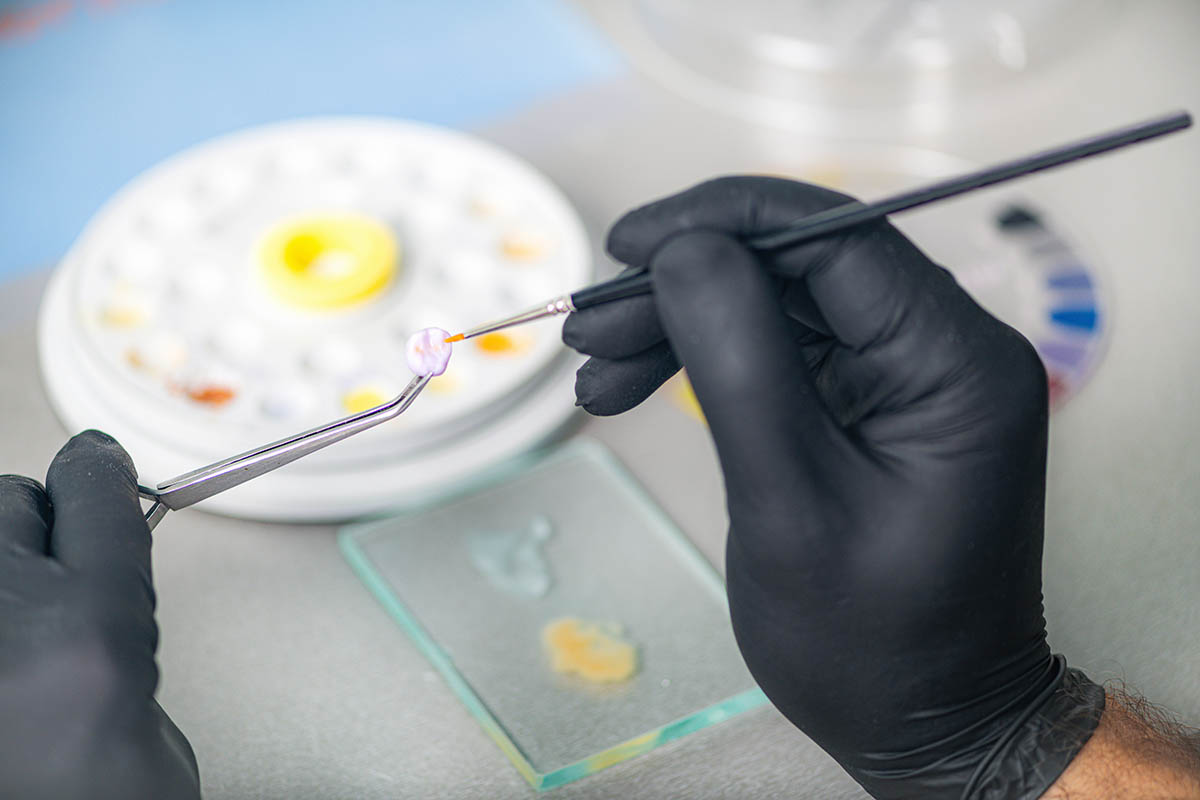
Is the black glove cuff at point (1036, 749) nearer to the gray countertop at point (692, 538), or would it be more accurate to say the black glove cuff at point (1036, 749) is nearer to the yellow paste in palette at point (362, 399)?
the gray countertop at point (692, 538)

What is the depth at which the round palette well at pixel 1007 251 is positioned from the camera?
1.36 meters

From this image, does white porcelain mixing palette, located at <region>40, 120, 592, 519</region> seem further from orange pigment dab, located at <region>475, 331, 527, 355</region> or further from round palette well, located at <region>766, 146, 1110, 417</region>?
round palette well, located at <region>766, 146, 1110, 417</region>

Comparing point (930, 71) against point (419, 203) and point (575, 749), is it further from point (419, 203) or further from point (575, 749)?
point (575, 749)

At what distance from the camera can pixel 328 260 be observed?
1.34 m

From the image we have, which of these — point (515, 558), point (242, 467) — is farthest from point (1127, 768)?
point (242, 467)

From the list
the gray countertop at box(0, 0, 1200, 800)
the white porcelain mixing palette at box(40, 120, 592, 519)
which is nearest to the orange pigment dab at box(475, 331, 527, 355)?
the white porcelain mixing palette at box(40, 120, 592, 519)

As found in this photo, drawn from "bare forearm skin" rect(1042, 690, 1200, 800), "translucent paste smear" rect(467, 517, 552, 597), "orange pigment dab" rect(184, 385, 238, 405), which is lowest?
"translucent paste smear" rect(467, 517, 552, 597)

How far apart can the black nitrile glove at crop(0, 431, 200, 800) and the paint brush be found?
318 mm

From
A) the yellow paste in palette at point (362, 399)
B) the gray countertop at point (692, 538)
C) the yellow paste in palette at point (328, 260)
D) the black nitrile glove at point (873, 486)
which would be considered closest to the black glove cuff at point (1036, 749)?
the black nitrile glove at point (873, 486)

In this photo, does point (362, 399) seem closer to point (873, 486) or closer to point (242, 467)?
point (242, 467)

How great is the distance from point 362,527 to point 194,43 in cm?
96

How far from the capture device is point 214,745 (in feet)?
3.31

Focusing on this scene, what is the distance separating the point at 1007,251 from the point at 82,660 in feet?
3.73

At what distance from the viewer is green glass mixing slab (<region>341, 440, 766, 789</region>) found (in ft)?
3.36
